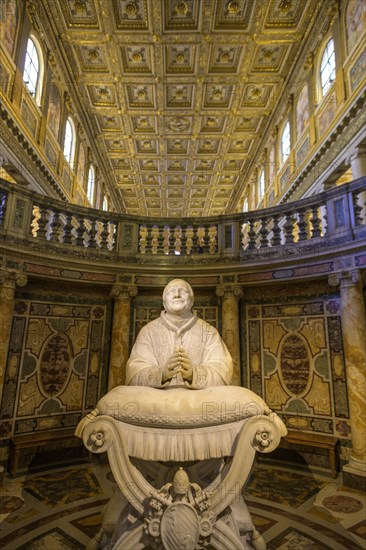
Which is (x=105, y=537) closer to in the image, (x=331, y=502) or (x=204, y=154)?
(x=331, y=502)

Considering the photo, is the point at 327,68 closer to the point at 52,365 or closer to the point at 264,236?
the point at 264,236

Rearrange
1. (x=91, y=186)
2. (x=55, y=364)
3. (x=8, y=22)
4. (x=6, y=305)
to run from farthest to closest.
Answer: (x=91, y=186), (x=8, y=22), (x=55, y=364), (x=6, y=305)

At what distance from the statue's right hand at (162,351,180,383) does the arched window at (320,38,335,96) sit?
30.7 ft

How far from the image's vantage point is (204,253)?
6.72m

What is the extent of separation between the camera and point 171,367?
2.89 m

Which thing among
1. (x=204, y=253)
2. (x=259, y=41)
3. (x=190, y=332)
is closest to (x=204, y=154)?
(x=259, y=41)

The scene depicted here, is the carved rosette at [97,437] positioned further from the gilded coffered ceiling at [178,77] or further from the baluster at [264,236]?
the gilded coffered ceiling at [178,77]

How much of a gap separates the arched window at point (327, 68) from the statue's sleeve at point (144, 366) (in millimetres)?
9164

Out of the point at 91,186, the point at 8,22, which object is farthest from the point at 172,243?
the point at 91,186

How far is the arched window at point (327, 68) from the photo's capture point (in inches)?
365

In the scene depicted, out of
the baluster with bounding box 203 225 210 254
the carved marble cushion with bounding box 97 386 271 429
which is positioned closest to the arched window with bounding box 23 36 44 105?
the baluster with bounding box 203 225 210 254

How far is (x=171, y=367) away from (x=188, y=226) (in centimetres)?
452

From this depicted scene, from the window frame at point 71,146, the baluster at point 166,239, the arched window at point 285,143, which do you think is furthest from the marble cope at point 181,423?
the window frame at point 71,146

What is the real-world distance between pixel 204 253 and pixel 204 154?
9411mm
